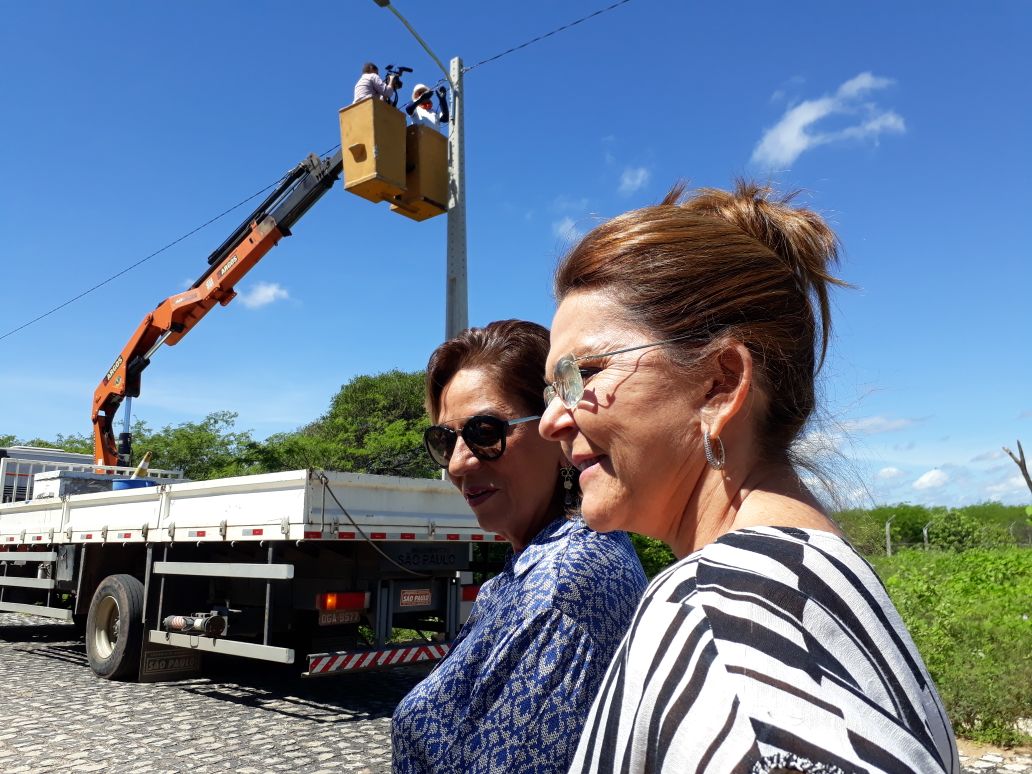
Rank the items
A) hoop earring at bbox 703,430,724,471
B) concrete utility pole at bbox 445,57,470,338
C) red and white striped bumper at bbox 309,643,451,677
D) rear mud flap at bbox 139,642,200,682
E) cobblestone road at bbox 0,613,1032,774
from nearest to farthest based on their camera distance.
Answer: hoop earring at bbox 703,430,724,471 < cobblestone road at bbox 0,613,1032,774 < red and white striped bumper at bbox 309,643,451,677 < rear mud flap at bbox 139,642,200,682 < concrete utility pole at bbox 445,57,470,338

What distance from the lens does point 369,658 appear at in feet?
21.6

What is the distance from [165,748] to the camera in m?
5.42

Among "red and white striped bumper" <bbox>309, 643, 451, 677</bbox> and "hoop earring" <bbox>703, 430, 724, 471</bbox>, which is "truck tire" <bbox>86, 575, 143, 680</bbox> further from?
"hoop earring" <bbox>703, 430, 724, 471</bbox>

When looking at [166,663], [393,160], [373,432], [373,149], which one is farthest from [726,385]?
[373,432]

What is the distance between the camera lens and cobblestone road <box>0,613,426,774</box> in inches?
203

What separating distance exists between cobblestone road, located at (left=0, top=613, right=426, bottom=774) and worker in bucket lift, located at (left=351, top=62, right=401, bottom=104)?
5982 millimetres

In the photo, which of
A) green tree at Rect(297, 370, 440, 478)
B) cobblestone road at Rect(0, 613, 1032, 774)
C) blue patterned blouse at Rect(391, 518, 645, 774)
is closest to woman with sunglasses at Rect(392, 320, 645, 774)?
blue patterned blouse at Rect(391, 518, 645, 774)

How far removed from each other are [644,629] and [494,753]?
0.79 meters

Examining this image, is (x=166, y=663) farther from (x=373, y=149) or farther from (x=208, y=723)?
(x=373, y=149)

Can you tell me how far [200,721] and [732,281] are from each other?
635 centimetres

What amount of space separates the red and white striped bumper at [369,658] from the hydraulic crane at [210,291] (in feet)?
23.9

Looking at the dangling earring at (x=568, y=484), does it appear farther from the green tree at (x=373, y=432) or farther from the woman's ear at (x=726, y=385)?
the green tree at (x=373, y=432)

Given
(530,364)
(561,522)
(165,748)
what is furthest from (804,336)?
(165,748)

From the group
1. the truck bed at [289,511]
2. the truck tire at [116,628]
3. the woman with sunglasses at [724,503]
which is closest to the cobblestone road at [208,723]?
the truck tire at [116,628]
